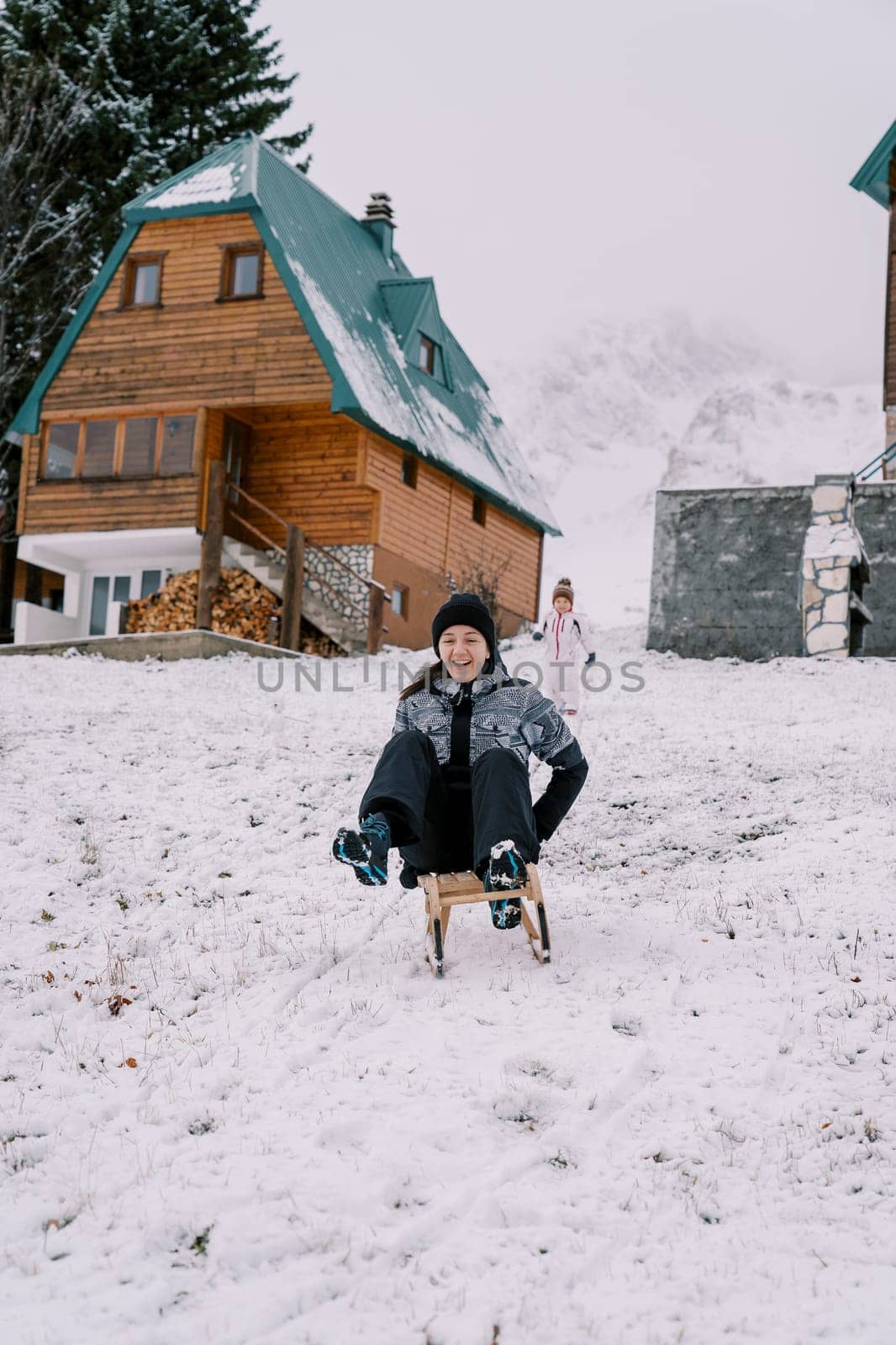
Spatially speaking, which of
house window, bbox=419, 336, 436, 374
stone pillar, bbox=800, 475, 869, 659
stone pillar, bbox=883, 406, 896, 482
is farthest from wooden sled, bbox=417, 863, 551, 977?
house window, bbox=419, 336, 436, 374

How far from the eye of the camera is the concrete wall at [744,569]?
16.8m

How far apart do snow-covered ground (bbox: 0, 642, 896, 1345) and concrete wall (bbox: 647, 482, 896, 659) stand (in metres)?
8.45

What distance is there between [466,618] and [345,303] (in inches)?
697

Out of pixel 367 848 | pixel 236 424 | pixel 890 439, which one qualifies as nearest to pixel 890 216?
pixel 890 439

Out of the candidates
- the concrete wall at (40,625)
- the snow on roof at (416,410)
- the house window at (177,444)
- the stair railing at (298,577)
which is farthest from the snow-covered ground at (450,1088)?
the concrete wall at (40,625)

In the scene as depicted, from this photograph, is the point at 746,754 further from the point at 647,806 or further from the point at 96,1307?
the point at 96,1307

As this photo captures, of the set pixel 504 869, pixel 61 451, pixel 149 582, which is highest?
pixel 61 451

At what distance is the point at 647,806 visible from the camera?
8.70 m

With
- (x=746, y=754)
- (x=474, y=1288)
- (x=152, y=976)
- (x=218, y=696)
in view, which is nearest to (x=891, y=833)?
(x=746, y=754)

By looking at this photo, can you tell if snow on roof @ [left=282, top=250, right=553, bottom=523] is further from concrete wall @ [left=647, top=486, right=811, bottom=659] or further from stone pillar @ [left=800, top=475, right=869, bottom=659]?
stone pillar @ [left=800, top=475, right=869, bottom=659]

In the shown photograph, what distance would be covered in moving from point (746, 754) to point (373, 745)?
3139 millimetres

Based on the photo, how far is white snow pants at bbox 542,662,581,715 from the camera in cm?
1280

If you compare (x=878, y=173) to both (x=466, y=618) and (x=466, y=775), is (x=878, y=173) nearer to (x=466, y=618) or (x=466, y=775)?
(x=466, y=618)

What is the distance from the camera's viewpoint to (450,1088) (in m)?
4.32
